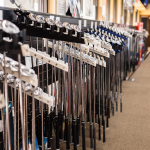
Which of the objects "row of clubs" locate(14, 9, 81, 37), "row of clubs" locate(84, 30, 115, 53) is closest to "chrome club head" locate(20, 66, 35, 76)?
"row of clubs" locate(14, 9, 81, 37)

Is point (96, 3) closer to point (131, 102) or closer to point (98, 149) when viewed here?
point (131, 102)

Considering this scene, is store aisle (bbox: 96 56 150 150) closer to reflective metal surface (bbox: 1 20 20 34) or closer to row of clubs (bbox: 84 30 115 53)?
row of clubs (bbox: 84 30 115 53)

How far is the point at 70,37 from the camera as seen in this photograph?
1579mm

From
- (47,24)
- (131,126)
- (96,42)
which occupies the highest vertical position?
(47,24)

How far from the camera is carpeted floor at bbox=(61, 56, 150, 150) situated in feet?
8.08

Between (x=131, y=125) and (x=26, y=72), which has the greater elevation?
(x=26, y=72)

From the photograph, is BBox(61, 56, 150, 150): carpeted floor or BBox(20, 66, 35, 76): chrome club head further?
BBox(61, 56, 150, 150): carpeted floor

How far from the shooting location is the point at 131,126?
9.71 feet

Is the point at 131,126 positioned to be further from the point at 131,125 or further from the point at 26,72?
the point at 26,72

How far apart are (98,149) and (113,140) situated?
0.96 ft

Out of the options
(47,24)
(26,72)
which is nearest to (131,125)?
(47,24)

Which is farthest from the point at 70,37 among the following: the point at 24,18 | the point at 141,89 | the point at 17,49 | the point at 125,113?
the point at 141,89

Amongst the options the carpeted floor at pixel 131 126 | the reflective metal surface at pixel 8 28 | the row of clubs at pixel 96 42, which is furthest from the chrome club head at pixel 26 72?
the carpeted floor at pixel 131 126

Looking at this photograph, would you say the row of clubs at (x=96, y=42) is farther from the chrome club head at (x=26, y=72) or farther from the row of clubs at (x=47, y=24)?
the chrome club head at (x=26, y=72)
